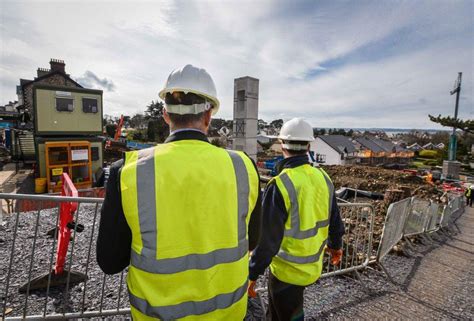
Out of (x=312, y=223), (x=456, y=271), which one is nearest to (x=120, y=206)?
(x=312, y=223)

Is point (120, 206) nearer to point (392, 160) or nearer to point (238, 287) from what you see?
point (238, 287)

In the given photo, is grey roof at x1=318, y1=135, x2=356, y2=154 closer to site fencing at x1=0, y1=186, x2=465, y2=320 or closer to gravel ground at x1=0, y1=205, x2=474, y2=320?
site fencing at x1=0, y1=186, x2=465, y2=320

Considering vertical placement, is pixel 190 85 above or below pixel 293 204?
Result: above

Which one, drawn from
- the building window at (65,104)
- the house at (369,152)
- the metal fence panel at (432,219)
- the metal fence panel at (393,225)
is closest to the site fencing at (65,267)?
the metal fence panel at (393,225)

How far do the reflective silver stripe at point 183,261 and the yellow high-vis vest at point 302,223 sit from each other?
0.86 meters

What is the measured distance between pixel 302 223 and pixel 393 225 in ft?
11.8

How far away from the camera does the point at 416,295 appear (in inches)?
143

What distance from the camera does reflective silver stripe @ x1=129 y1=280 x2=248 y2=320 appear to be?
1189 millimetres

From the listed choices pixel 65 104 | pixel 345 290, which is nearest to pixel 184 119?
pixel 345 290

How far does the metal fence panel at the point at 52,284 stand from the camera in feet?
7.92

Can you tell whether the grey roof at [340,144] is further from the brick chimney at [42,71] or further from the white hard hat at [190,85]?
the white hard hat at [190,85]

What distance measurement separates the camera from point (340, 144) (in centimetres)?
4728

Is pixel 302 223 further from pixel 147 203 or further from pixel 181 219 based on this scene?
pixel 147 203

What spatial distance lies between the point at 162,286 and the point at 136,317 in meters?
0.26
